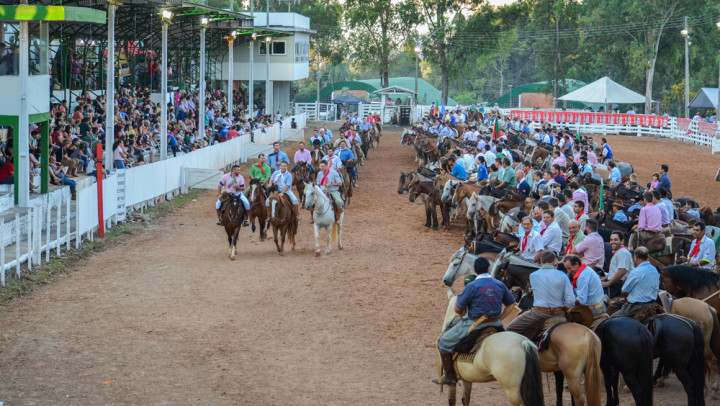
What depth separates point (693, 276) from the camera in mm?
12016

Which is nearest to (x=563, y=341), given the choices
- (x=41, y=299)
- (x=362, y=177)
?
(x=41, y=299)

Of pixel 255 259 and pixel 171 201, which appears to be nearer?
pixel 255 259

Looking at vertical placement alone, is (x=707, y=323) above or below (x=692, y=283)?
below

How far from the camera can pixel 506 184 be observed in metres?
23.1

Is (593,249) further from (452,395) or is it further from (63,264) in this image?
(63,264)

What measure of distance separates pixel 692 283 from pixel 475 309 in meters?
3.83

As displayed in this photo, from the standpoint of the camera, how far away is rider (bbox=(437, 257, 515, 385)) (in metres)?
9.97

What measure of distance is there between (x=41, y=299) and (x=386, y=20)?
220 ft

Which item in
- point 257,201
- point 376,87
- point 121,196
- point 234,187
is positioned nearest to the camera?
point 234,187

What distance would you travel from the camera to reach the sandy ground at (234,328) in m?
11.3

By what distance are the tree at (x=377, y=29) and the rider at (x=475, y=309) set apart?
69070mm

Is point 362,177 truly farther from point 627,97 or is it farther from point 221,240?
point 627,97

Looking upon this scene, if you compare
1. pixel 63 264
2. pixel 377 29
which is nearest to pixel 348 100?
pixel 377 29

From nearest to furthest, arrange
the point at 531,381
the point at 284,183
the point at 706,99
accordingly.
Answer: the point at 531,381 → the point at 284,183 → the point at 706,99
